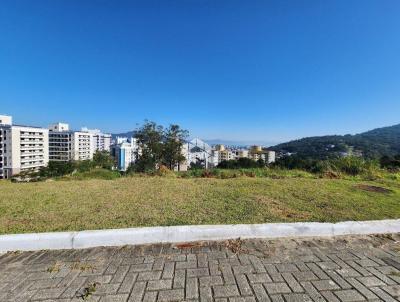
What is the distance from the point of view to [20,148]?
5825 centimetres

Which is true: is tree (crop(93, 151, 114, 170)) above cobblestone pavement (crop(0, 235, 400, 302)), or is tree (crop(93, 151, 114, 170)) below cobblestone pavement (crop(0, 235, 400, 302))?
above

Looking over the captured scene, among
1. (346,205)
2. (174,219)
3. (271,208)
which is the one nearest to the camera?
(174,219)

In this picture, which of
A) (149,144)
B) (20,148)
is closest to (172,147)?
(149,144)

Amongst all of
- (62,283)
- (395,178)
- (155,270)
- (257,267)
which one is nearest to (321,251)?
(257,267)

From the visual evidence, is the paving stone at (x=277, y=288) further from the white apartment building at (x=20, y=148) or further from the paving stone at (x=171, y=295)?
the white apartment building at (x=20, y=148)

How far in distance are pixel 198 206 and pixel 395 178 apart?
7737mm

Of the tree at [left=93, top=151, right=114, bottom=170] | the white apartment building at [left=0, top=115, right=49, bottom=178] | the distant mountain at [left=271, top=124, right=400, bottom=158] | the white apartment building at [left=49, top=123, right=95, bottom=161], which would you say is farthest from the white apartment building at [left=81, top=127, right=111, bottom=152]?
the distant mountain at [left=271, top=124, right=400, bottom=158]

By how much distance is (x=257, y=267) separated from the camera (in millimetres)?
2377

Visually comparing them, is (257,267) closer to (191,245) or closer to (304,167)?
(191,245)

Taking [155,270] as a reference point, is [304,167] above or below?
above

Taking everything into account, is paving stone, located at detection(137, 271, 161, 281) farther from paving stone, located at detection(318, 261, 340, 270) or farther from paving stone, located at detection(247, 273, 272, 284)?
paving stone, located at detection(318, 261, 340, 270)

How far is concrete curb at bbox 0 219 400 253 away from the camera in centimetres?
284

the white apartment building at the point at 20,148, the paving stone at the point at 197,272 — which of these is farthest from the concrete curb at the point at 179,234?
the white apartment building at the point at 20,148

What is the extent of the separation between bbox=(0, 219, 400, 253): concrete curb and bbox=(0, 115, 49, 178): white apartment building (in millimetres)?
59541
